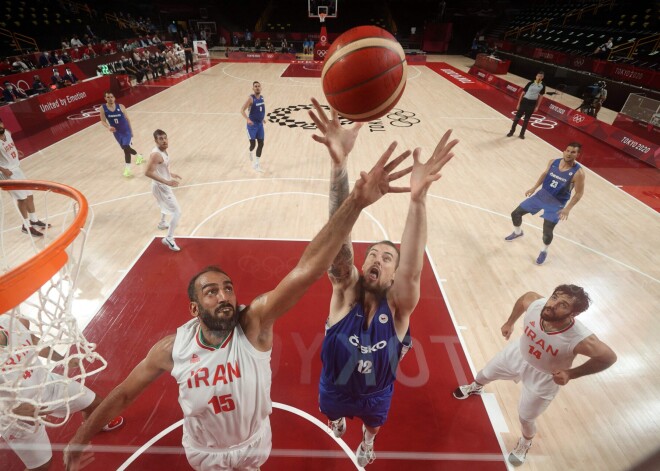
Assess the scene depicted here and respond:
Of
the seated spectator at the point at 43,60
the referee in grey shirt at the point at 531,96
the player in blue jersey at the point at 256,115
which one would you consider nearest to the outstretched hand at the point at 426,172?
the player in blue jersey at the point at 256,115

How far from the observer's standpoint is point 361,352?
2410mm

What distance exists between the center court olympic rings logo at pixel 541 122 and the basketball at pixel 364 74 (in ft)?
35.8

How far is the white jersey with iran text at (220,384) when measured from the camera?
202 cm

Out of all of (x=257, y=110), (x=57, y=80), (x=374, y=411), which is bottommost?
(x=57, y=80)

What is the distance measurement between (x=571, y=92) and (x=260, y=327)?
58.1 ft

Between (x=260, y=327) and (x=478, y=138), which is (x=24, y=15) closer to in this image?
(x=478, y=138)

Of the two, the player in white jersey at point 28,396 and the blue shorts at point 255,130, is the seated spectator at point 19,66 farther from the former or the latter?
the player in white jersey at point 28,396

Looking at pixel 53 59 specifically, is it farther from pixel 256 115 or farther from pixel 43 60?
pixel 256 115

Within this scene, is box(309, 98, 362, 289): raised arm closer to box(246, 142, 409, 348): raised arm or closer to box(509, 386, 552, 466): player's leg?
box(246, 142, 409, 348): raised arm

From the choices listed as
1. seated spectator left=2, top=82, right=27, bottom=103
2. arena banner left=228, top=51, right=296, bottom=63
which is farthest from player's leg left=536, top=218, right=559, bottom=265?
arena banner left=228, top=51, right=296, bottom=63

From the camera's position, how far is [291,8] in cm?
3045

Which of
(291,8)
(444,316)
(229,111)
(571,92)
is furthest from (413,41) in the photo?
(444,316)

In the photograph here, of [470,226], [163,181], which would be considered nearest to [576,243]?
[470,226]

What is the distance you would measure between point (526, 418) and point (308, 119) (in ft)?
34.0
